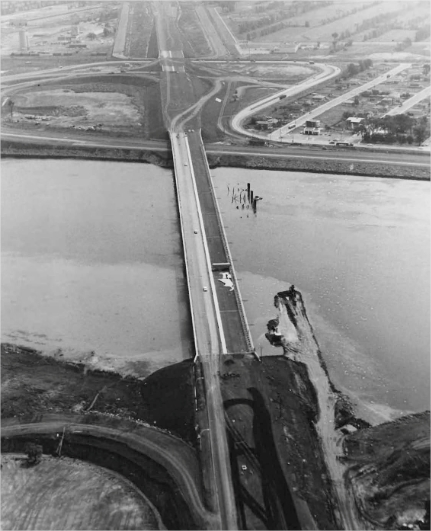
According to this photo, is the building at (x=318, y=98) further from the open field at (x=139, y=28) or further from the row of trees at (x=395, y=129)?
the open field at (x=139, y=28)

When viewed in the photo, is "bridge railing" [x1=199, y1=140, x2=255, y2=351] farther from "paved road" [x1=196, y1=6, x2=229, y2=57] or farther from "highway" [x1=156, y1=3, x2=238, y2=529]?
"paved road" [x1=196, y1=6, x2=229, y2=57]

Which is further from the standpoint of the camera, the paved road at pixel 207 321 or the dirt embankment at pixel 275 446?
the paved road at pixel 207 321

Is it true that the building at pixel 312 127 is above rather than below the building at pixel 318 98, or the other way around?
below

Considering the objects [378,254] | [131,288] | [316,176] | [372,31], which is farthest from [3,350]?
[372,31]

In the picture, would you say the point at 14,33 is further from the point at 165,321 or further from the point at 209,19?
the point at 165,321

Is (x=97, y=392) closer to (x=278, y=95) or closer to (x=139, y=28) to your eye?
(x=278, y=95)

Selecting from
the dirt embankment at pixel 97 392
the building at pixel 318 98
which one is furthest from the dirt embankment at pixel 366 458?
the building at pixel 318 98
